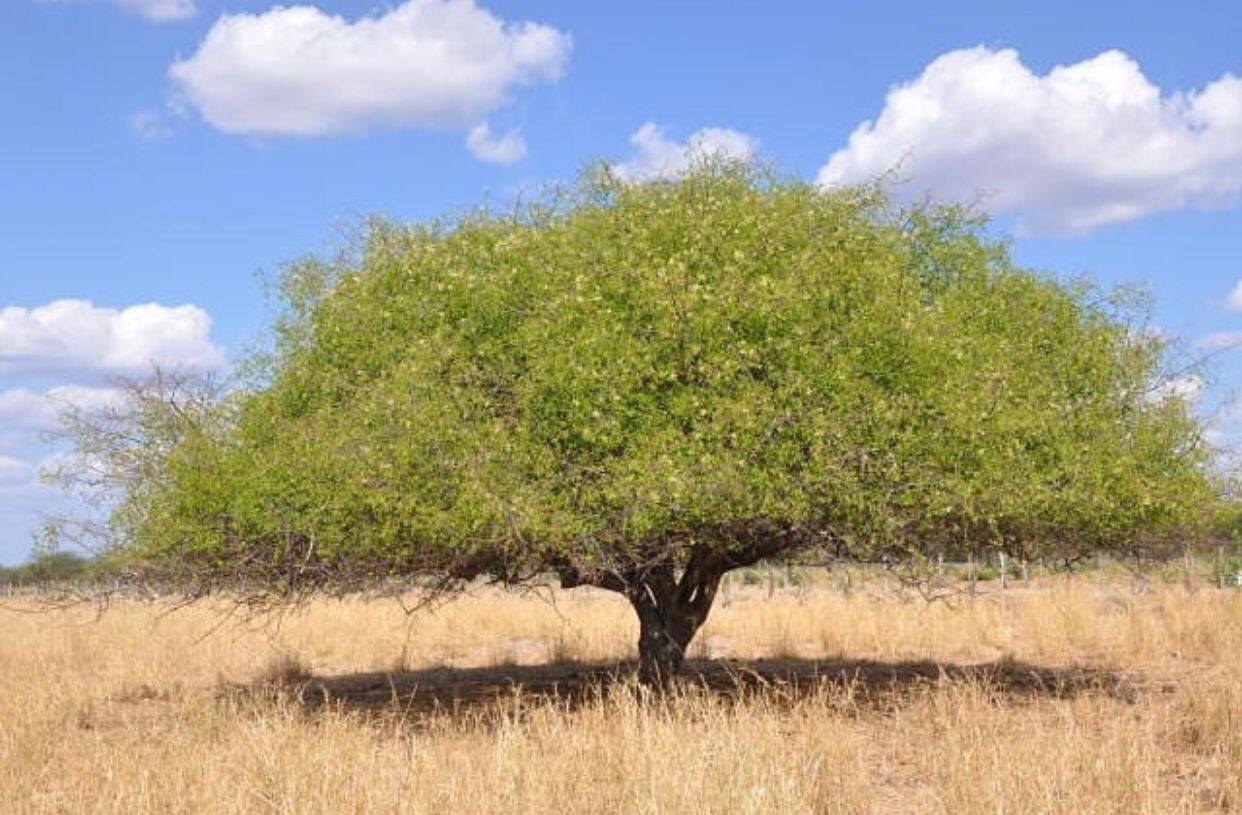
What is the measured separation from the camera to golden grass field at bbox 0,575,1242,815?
33.2 ft

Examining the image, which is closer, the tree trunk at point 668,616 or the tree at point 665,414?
the tree at point 665,414

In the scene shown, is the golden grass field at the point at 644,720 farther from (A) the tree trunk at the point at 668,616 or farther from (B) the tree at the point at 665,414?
(B) the tree at the point at 665,414

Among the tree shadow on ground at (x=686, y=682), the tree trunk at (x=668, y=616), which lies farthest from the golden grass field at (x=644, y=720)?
the tree trunk at (x=668, y=616)

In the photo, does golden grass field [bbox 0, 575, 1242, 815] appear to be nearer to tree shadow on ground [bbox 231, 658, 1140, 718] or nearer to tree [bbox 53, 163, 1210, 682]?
tree shadow on ground [bbox 231, 658, 1140, 718]

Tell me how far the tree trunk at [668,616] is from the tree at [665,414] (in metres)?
1.13

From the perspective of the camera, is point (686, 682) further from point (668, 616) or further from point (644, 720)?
point (644, 720)

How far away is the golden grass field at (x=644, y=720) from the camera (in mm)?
10117

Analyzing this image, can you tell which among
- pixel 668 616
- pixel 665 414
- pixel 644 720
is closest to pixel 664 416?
pixel 665 414

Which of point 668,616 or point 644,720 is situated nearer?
point 644,720

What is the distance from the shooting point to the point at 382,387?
45.2ft

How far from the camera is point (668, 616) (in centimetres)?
1858

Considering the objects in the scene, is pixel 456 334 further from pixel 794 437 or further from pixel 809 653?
pixel 809 653

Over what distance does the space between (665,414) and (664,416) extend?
2cm

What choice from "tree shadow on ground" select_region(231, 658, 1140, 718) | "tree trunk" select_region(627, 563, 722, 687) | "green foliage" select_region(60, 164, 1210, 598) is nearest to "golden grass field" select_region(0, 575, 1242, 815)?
"tree shadow on ground" select_region(231, 658, 1140, 718)
